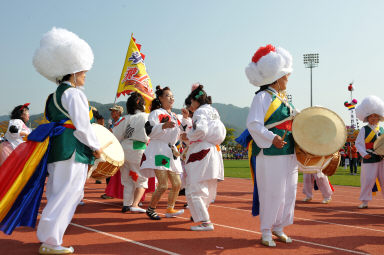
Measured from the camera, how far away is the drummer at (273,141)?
14.7 feet

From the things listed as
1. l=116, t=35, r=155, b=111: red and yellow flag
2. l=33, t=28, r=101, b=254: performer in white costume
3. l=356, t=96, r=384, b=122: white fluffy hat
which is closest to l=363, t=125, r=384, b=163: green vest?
l=356, t=96, r=384, b=122: white fluffy hat

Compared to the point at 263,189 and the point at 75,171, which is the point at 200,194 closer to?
the point at 263,189

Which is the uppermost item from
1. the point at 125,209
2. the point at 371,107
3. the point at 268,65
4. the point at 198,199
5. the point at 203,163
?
the point at 268,65

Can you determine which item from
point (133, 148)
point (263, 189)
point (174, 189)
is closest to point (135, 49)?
point (133, 148)

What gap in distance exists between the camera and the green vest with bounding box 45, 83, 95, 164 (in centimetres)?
399

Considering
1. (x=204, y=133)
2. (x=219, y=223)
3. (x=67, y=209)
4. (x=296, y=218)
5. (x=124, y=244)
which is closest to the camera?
(x=67, y=209)

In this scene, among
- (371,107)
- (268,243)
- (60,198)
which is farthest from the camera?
(371,107)

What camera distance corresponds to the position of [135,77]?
43.7ft

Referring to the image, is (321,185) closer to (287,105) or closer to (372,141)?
(372,141)

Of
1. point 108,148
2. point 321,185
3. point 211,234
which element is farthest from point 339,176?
point 108,148

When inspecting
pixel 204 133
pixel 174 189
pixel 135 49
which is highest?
pixel 135 49

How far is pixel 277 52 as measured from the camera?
4.82 m

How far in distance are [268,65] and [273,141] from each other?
1.01 m

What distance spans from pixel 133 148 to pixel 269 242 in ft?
10.9
